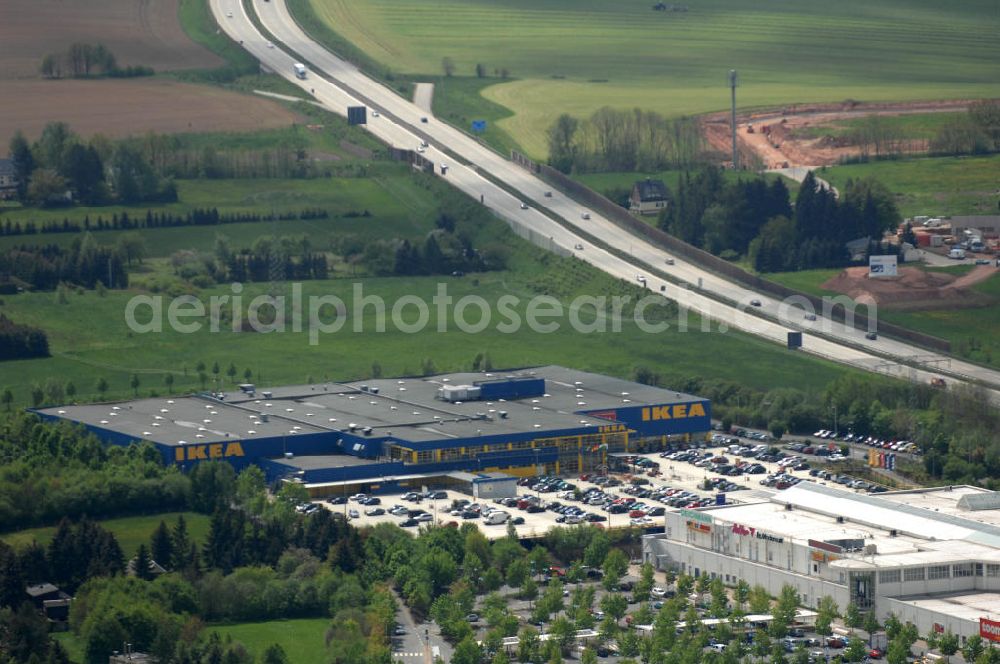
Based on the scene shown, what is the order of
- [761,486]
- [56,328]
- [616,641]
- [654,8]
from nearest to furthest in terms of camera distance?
[616,641] → [761,486] → [56,328] → [654,8]

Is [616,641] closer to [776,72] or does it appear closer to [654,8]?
[776,72]

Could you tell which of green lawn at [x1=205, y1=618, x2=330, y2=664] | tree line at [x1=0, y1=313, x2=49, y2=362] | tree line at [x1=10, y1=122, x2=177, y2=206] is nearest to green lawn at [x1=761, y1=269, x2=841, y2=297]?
tree line at [x1=10, y1=122, x2=177, y2=206]

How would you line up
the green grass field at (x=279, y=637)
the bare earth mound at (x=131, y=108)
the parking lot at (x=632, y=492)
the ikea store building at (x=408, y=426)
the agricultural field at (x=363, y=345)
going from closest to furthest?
the green grass field at (x=279, y=637) → the parking lot at (x=632, y=492) → the ikea store building at (x=408, y=426) → the agricultural field at (x=363, y=345) → the bare earth mound at (x=131, y=108)

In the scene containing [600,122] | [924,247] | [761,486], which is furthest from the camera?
[600,122]

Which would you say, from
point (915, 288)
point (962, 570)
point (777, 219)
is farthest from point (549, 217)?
point (962, 570)

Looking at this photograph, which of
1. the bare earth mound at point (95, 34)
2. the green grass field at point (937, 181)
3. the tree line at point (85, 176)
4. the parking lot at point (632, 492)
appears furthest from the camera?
the bare earth mound at point (95, 34)

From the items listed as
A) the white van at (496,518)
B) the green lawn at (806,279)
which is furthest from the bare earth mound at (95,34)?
the white van at (496,518)

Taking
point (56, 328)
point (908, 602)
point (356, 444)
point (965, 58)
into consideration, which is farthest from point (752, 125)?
point (908, 602)

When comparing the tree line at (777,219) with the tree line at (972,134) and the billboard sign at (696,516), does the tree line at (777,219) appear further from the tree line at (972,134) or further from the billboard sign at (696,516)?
the billboard sign at (696,516)

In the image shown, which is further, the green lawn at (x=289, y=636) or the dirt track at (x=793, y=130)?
the dirt track at (x=793, y=130)
